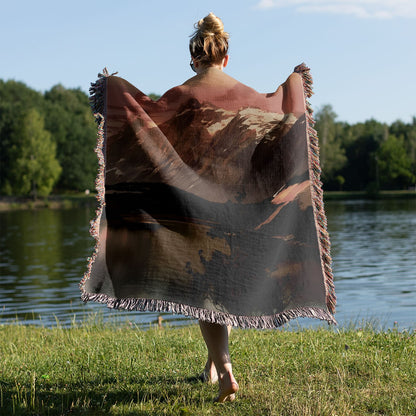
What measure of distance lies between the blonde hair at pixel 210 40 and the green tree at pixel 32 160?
57040 millimetres

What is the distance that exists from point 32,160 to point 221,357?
5826cm

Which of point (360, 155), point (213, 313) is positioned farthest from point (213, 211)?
point (360, 155)

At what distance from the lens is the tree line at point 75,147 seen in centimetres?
5994

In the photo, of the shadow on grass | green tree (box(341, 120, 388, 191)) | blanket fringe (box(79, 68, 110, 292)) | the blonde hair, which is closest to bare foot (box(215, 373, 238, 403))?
the shadow on grass

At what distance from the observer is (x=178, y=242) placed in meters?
3.79

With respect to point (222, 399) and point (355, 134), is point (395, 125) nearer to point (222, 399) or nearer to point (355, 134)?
point (355, 134)

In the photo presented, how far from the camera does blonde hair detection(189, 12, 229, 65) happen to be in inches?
150

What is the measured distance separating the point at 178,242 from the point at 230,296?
1.47 feet

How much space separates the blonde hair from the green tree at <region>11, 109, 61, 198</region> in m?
57.0

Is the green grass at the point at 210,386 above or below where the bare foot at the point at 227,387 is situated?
below

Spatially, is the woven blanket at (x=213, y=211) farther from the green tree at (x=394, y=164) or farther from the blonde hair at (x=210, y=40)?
the green tree at (x=394, y=164)

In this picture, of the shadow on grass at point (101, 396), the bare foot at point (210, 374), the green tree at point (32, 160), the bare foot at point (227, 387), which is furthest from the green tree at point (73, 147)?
the bare foot at point (227, 387)

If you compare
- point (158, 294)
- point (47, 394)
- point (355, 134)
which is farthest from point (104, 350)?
point (355, 134)

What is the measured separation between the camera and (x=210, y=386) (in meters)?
4.04
